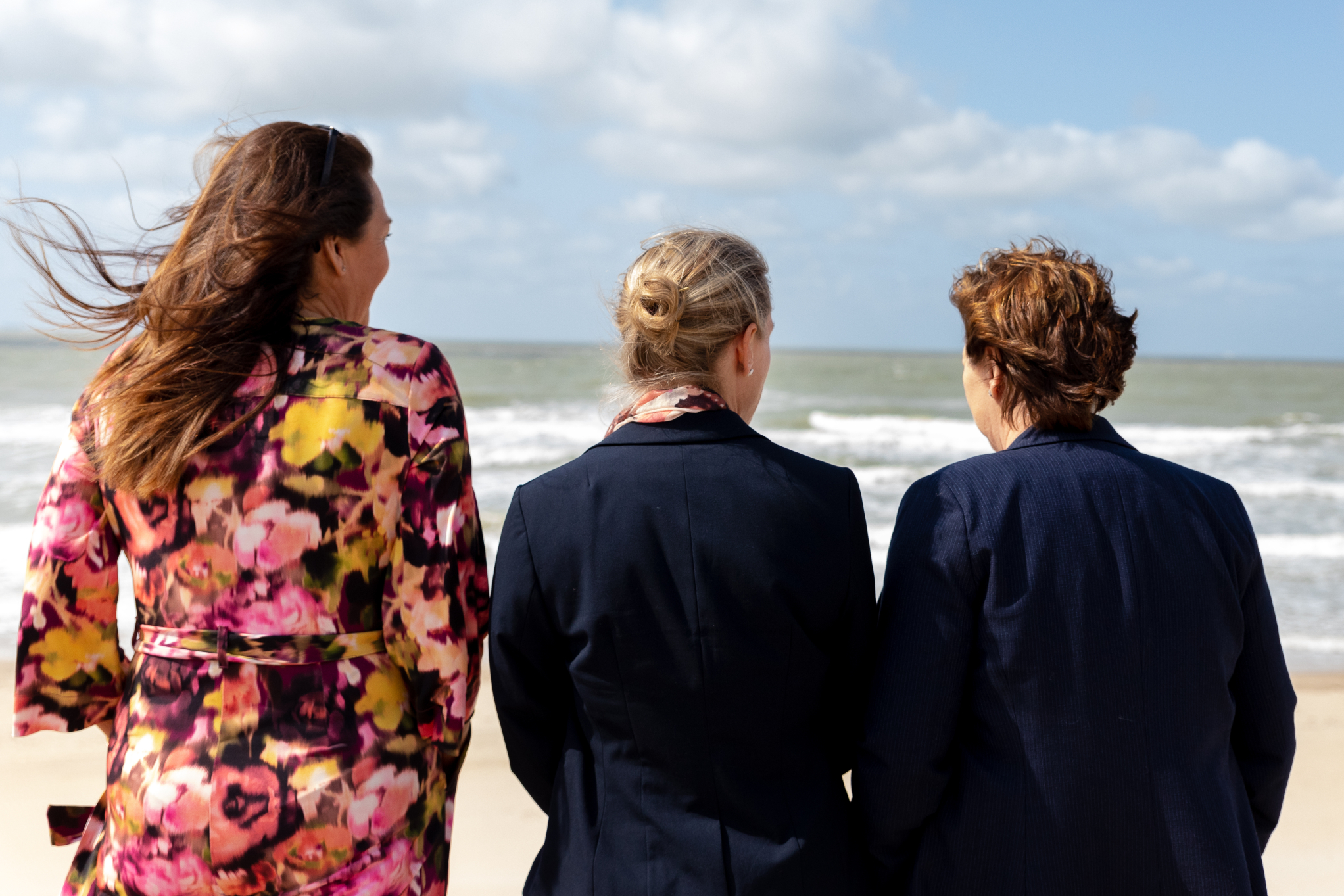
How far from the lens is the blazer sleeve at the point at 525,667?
155cm

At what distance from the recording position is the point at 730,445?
1.55 m

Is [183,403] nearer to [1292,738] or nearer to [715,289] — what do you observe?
[715,289]

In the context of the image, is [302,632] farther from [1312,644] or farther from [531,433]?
[531,433]

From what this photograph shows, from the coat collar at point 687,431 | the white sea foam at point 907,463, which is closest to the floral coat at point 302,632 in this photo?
the coat collar at point 687,431

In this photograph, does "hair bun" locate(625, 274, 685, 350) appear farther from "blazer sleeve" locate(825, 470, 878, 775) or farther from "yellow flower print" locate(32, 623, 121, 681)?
"yellow flower print" locate(32, 623, 121, 681)

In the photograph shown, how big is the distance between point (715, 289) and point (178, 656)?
3.24 feet

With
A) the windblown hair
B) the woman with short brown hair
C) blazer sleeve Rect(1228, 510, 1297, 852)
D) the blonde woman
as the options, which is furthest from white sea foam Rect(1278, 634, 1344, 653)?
the windblown hair

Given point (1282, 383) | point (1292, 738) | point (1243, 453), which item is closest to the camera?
point (1292, 738)

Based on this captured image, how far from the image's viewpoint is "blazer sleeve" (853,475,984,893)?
1560mm

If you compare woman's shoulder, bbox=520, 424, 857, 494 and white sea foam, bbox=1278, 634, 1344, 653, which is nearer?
woman's shoulder, bbox=520, 424, 857, 494

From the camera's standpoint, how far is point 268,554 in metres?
1.46

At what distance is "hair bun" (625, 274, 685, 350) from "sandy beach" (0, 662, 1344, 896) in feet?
8.09

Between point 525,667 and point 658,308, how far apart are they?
0.61 metres

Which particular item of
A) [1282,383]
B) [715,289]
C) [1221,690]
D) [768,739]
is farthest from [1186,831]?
[1282,383]
